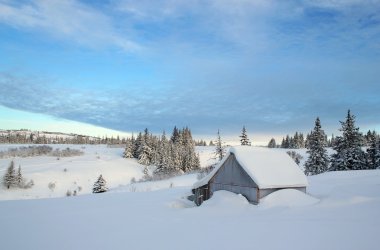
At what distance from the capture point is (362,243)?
499 inches

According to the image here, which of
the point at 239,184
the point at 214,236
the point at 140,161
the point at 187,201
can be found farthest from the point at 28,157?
the point at 214,236

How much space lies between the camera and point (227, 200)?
76.4 feet

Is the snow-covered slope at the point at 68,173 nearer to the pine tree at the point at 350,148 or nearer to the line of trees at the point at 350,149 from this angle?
the line of trees at the point at 350,149

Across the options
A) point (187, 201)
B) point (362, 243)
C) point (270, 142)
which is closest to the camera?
point (362, 243)

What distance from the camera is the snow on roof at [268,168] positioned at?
22706 millimetres

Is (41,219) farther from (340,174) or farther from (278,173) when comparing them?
(340,174)

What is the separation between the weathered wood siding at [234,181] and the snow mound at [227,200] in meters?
0.41

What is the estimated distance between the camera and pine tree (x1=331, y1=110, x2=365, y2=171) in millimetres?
51125

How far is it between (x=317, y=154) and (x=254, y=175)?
37.3 m

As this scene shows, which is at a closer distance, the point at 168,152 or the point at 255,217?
the point at 255,217

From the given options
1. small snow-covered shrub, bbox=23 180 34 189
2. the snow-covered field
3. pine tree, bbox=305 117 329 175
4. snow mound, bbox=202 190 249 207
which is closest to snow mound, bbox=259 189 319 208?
the snow-covered field

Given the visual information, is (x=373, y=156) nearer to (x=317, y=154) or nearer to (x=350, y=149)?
(x=350, y=149)

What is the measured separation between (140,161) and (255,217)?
76.3 metres

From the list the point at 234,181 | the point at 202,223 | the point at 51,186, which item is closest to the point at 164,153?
the point at 51,186
